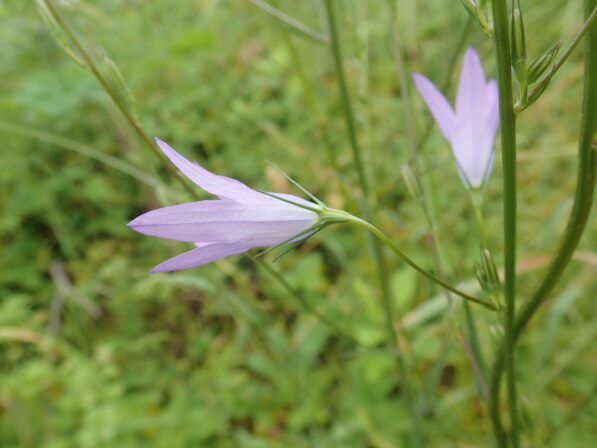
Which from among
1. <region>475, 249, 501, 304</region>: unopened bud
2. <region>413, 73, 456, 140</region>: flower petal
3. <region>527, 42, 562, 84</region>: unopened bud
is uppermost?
<region>413, 73, 456, 140</region>: flower petal

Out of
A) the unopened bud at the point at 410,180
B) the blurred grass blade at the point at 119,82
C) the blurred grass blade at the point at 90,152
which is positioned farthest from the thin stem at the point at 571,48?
the blurred grass blade at the point at 90,152

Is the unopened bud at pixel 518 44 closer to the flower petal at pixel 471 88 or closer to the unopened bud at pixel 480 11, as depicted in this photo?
the unopened bud at pixel 480 11

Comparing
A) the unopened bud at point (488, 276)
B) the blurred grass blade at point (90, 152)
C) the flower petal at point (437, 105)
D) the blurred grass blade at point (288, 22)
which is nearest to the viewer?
the unopened bud at point (488, 276)

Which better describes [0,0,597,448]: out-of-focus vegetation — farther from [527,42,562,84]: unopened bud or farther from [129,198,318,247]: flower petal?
[527,42,562,84]: unopened bud

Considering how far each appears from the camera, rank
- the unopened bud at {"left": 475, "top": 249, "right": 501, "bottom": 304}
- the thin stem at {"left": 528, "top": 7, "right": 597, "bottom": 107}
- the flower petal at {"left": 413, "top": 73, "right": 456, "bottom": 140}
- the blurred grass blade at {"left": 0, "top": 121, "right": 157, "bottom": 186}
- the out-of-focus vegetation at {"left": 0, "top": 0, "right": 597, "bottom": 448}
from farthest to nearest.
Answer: the out-of-focus vegetation at {"left": 0, "top": 0, "right": 597, "bottom": 448} → the blurred grass blade at {"left": 0, "top": 121, "right": 157, "bottom": 186} → the flower petal at {"left": 413, "top": 73, "right": 456, "bottom": 140} → the unopened bud at {"left": 475, "top": 249, "right": 501, "bottom": 304} → the thin stem at {"left": 528, "top": 7, "right": 597, "bottom": 107}

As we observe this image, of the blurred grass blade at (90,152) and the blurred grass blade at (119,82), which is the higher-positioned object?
the blurred grass blade at (90,152)

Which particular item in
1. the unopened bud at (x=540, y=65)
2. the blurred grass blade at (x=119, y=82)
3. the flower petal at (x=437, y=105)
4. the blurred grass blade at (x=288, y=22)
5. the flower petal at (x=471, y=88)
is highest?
the blurred grass blade at (x=288, y=22)

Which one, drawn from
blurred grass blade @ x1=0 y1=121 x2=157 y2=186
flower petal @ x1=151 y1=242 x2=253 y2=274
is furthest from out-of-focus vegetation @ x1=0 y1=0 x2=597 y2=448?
flower petal @ x1=151 y1=242 x2=253 y2=274
